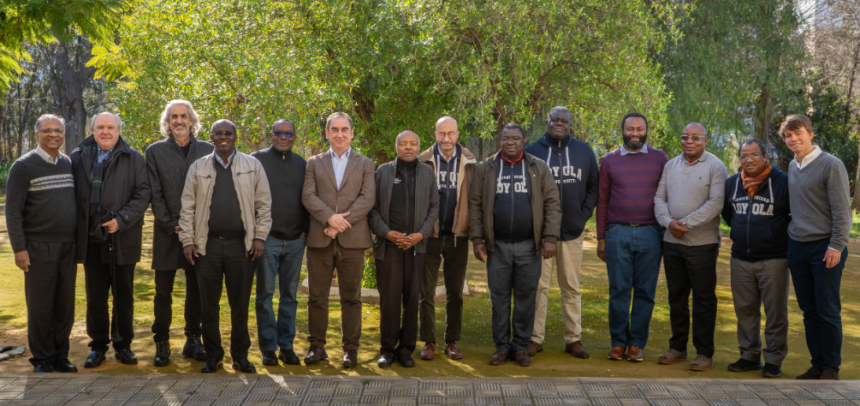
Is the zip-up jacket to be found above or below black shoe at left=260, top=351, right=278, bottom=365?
above

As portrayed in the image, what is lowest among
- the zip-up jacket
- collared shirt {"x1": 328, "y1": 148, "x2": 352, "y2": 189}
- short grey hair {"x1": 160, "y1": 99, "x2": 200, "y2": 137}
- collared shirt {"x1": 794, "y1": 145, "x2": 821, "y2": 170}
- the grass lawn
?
the grass lawn

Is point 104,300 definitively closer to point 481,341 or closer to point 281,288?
point 281,288

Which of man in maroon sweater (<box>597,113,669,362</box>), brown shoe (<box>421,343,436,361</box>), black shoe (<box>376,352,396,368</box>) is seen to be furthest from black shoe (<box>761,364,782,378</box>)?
black shoe (<box>376,352,396,368</box>)

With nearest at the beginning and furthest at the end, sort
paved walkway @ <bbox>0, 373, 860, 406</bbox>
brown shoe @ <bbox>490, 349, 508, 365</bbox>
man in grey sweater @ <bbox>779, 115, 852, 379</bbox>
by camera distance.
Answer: paved walkway @ <bbox>0, 373, 860, 406</bbox> → man in grey sweater @ <bbox>779, 115, 852, 379</bbox> → brown shoe @ <bbox>490, 349, 508, 365</bbox>

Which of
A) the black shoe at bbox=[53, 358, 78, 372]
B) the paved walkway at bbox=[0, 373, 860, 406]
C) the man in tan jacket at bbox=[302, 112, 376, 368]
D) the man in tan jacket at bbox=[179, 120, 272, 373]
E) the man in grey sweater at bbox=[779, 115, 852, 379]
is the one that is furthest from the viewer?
the man in tan jacket at bbox=[302, 112, 376, 368]

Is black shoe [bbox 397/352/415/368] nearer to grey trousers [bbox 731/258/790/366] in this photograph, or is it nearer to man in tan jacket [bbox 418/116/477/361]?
man in tan jacket [bbox 418/116/477/361]

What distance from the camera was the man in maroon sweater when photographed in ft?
18.3

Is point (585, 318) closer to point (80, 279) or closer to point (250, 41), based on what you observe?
point (250, 41)

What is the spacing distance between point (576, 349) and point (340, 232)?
233 cm

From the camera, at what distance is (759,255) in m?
5.23

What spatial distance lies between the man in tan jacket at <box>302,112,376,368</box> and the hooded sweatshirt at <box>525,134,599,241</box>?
1.61 m

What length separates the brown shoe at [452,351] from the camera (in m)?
5.69

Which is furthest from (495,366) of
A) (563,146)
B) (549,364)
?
(563,146)

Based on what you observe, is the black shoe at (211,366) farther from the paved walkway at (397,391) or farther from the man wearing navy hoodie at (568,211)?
the man wearing navy hoodie at (568,211)
